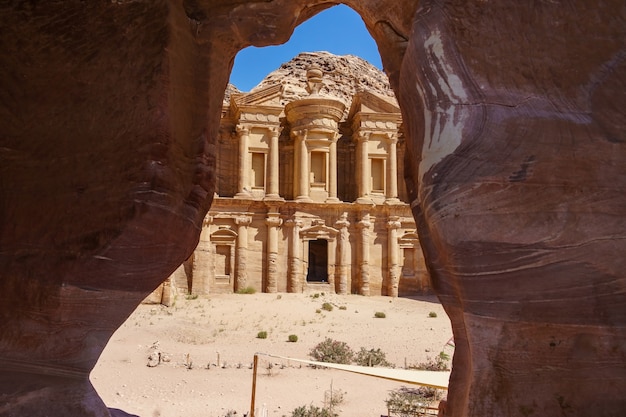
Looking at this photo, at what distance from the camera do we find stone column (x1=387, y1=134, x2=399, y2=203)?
23516 mm

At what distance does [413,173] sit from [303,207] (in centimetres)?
1753

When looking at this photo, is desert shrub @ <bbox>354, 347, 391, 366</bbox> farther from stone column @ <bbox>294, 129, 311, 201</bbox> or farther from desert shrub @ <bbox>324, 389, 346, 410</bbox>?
stone column @ <bbox>294, 129, 311, 201</bbox>

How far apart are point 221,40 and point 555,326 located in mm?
4205

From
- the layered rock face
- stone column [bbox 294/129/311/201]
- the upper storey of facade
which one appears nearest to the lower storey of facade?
stone column [bbox 294/129/311/201]

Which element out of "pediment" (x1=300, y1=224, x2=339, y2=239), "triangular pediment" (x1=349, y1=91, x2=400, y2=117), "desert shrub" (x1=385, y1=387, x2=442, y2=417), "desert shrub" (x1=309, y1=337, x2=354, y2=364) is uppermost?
"triangular pediment" (x1=349, y1=91, x2=400, y2=117)

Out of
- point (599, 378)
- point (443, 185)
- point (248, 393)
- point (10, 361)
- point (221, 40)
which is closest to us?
point (599, 378)

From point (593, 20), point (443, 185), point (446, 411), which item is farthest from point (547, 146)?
point (446, 411)

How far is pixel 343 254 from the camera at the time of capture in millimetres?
22531

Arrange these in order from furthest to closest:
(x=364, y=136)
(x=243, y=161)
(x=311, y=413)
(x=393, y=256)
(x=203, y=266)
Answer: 1. (x=364, y=136)
2. (x=243, y=161)
3. (x=393, y=256)
4. (x=203, y=266)
5. (x=311, y=413)

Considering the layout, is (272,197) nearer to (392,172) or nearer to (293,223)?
(293,223)

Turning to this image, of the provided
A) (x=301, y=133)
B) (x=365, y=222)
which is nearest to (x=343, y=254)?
(x=365, y=222)

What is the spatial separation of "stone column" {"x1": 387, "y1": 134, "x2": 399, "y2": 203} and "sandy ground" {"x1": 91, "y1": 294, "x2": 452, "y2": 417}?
16.5 feet

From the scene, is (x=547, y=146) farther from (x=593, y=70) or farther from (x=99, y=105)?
(x=99, y=105)

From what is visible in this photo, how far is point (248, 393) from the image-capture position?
912cm
